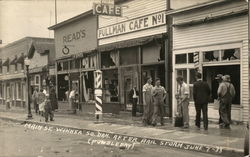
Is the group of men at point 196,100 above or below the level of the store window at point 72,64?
A: below

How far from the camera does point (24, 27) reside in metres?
11.5

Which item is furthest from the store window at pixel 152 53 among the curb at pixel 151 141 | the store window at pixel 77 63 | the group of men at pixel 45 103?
the store window at pixel 77 63

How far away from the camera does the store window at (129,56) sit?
20.1 m

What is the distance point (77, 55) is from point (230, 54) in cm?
1305

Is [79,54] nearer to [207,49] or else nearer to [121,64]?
[121,64]

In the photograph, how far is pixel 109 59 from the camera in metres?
22.6

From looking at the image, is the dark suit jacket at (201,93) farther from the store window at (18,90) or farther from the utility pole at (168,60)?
the store window at (18,90)

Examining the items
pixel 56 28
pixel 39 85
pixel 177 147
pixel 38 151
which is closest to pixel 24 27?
pixel 38 151

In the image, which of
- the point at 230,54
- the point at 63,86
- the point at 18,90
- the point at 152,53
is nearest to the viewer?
the point at 230,54

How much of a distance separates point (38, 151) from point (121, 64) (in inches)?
458

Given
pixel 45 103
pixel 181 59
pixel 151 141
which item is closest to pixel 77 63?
pixel 45 103

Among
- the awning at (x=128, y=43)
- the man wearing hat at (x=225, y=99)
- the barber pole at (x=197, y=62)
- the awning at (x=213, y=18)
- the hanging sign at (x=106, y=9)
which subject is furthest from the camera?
the hanging sign at (x=106, y=9)

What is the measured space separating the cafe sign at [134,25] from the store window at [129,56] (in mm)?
944

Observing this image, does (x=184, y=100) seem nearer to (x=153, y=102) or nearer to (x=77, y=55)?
(x=153, y=102)
